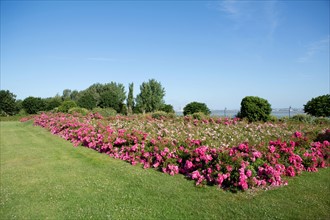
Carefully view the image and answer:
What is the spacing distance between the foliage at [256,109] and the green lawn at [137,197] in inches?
281

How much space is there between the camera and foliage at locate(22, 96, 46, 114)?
30.7 m

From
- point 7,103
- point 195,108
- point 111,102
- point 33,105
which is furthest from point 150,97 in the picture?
point 7,103

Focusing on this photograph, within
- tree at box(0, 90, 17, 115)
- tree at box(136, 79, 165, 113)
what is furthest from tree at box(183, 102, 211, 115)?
tree at box(0, 90, 17, 115)

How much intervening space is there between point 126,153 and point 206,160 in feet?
8.20

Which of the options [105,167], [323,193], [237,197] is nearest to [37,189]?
[105,167]

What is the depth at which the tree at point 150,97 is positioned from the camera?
31.7 m

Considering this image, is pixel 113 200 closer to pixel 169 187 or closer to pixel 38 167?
pixel 169 187

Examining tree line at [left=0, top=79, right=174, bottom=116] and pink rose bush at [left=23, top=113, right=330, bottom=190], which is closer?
pink rose bush at [left=23, top=113, right=330, bottom=190]

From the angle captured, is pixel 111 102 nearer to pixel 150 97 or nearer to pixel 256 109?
pixel 150 97

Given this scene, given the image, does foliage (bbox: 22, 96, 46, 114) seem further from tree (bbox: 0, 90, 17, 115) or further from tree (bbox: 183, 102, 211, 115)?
tree (bbox: 183, 102, 211, 115)

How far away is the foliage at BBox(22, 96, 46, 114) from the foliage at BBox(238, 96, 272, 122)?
27944 mm

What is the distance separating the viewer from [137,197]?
12.4 ft

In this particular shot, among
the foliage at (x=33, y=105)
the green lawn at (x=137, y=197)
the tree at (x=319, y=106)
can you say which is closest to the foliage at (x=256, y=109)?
the tree at (x=319, y=106)

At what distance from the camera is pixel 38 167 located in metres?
5.70
